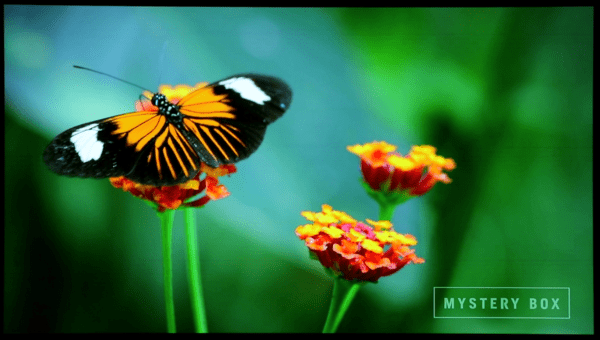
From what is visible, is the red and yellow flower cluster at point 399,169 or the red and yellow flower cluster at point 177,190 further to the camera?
the red and yellow flower cluster at point 399,169

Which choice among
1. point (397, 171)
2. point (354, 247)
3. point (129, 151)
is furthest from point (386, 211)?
point (129, 151)

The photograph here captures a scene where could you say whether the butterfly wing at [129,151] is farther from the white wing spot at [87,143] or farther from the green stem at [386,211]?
the green stem at [386,211]

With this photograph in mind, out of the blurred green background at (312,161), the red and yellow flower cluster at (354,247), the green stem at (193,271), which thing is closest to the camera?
the red and yellow flower cluster at (354,247)

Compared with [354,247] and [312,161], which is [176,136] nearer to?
[354,247]

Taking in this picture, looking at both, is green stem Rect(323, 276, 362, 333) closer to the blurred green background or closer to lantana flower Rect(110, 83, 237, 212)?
lantana flower Rect(110, 83, 237, 212)

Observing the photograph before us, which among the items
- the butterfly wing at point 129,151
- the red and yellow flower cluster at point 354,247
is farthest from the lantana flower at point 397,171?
the butterfly wing at point 129,151

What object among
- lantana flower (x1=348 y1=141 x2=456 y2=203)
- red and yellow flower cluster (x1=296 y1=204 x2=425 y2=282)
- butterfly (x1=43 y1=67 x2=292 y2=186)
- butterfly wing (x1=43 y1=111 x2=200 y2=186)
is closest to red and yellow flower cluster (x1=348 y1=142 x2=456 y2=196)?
lantana flower (x1=348 y1=141 x2=456 y2=203)
